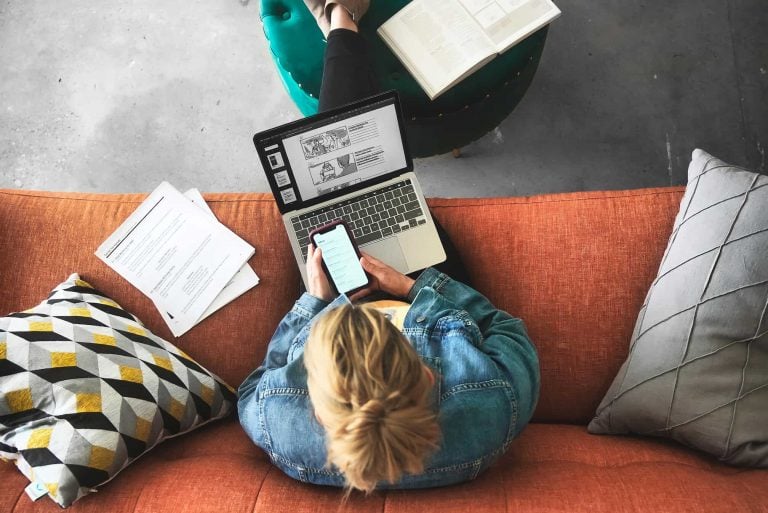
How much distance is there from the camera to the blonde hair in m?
0.74

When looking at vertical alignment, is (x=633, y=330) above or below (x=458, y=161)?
below

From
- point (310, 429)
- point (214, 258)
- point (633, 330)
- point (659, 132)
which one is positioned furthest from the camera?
point (659, 132)

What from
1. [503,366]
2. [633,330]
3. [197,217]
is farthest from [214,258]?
[633,330]

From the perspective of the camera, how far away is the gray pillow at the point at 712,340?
101cm

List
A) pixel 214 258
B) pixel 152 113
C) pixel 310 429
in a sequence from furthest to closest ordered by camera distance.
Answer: pixel 152 113 < pixel 214 258 < pixel 310 429

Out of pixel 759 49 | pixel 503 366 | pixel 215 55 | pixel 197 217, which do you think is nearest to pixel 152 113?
pixel 215 55

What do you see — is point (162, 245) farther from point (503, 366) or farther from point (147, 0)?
point (147, 0)

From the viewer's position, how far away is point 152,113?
201 centimetres

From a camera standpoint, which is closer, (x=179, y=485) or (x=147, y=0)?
(x=179, y=485)

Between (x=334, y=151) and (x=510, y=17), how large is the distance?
0.56 m

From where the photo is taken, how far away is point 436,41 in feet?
4.63

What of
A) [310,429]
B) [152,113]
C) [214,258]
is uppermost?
[152,113]

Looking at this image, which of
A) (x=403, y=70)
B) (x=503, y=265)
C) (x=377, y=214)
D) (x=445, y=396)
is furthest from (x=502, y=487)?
(x=403, y=70)

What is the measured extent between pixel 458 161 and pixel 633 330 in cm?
87
